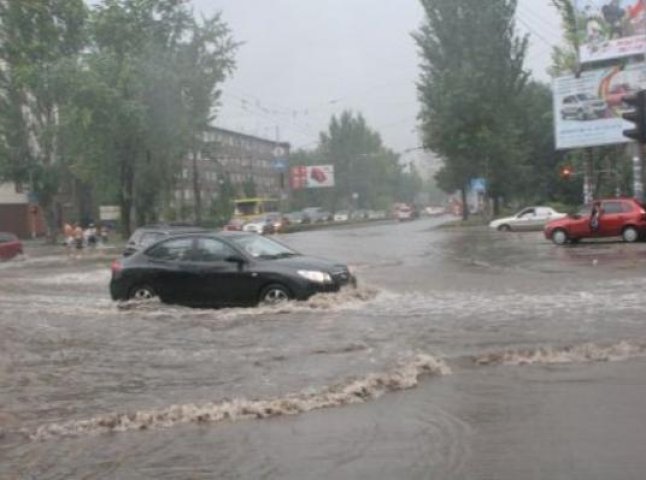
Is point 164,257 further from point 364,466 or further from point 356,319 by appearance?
point 364,466

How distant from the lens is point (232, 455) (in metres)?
6.61

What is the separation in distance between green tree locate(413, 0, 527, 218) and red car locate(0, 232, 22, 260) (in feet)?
97.3

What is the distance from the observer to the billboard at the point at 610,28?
41.6 m

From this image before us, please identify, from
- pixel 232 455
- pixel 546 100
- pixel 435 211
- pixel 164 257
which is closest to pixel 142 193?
pixel 546 100

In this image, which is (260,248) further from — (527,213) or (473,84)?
(473,84)

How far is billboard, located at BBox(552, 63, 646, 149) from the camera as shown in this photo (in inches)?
1738

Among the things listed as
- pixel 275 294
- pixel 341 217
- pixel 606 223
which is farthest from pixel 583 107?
pixel 341 217

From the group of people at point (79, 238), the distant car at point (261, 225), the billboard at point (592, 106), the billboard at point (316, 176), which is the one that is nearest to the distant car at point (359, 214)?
the billboard at point (316, 176)

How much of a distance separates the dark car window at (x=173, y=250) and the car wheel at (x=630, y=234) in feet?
65.1

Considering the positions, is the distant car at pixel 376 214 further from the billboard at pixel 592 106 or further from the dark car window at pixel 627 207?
the dark car window at pixel 627 207

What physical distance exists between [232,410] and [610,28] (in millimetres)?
39060

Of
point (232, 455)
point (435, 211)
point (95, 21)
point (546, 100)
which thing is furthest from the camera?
point (435, 211)

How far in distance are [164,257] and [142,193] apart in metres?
41.4

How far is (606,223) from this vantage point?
1259 inches
